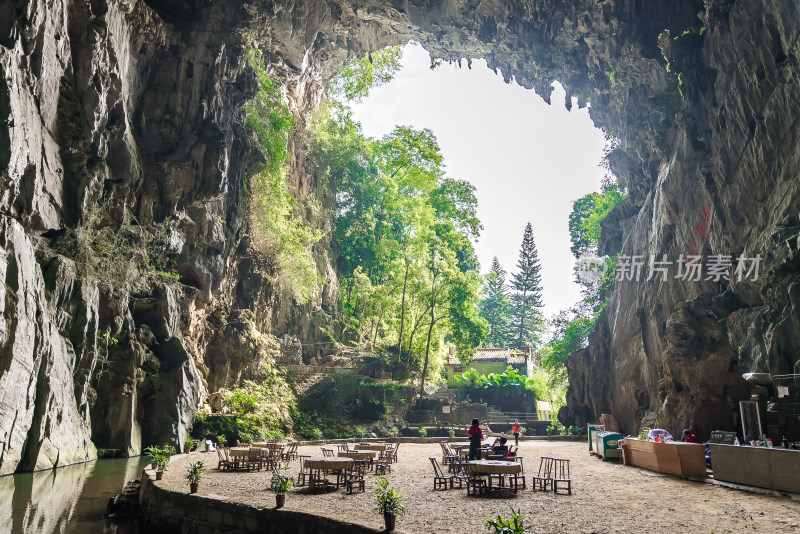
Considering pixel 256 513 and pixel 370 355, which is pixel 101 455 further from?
pixel 370 355

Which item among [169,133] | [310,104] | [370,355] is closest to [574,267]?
[370,355]

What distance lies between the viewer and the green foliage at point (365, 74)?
144 feet

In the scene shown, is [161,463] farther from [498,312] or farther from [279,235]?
[498,312]

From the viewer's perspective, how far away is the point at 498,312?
73625 millimetres

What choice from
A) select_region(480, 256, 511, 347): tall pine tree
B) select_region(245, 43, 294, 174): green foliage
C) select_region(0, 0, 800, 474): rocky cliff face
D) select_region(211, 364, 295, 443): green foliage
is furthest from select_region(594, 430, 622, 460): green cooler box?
select_region(480, 256, 511, 347): tall pine tree

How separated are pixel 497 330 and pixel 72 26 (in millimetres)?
61768

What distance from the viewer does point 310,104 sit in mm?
40625

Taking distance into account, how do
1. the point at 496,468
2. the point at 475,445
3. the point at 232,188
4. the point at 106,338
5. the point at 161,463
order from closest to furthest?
the point at 496,468 < the point at 161,463 < the point at 475,445 < the point at 106,338 < the point at 232,188

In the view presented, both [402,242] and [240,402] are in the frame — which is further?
[402,242]

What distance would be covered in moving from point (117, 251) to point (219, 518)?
1289 cm

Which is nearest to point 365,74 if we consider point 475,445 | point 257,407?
point 257,407

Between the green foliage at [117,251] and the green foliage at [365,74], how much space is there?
27.0 m

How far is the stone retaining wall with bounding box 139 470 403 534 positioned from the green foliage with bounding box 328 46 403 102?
3929 centimetres

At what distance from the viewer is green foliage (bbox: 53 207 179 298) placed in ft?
54.3
